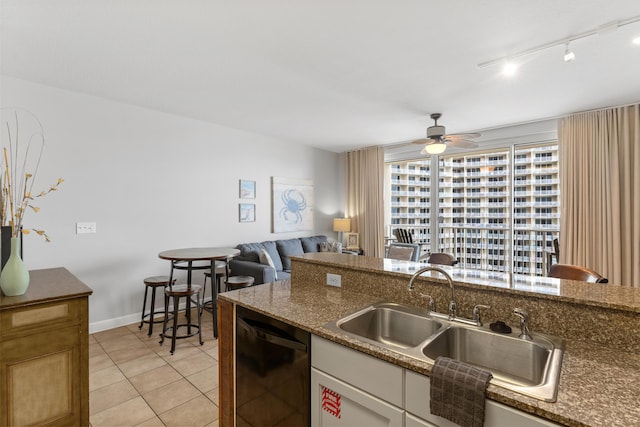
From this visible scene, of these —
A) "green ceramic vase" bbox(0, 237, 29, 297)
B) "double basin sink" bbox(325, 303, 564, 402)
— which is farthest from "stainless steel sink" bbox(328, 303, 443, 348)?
"green ceramic vase" bbox(0, 237, 29, 297)

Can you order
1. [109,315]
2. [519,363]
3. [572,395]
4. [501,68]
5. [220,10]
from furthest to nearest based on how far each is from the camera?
[109,315], [501,68], [220,10], [519,363], [572,395]

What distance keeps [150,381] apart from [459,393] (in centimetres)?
250

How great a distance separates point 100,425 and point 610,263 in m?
5.21

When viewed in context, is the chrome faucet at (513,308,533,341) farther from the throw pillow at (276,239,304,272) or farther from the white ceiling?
the throw pillow at (276,239,304,272)

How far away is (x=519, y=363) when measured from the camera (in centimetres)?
122

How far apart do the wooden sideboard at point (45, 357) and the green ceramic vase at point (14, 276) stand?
4 centimetres

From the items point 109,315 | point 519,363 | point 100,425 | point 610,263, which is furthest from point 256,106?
point 610,263

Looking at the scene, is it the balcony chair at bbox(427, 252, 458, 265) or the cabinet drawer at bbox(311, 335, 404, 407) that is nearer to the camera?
the cabinet drawer at bbox(311, 335, 404, 407)

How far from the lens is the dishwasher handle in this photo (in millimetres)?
1391

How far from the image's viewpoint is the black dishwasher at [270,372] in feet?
4.51

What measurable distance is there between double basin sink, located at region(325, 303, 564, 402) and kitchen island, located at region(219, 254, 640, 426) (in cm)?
4

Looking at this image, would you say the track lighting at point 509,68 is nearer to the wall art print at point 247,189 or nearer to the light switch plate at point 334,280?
the light switch plate at point 334,280

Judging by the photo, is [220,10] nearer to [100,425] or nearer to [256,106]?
[256,106]

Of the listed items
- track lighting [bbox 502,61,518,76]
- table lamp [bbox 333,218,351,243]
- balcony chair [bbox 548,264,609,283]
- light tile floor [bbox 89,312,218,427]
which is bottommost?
light tile floor [bbox 89,312,218,427]
